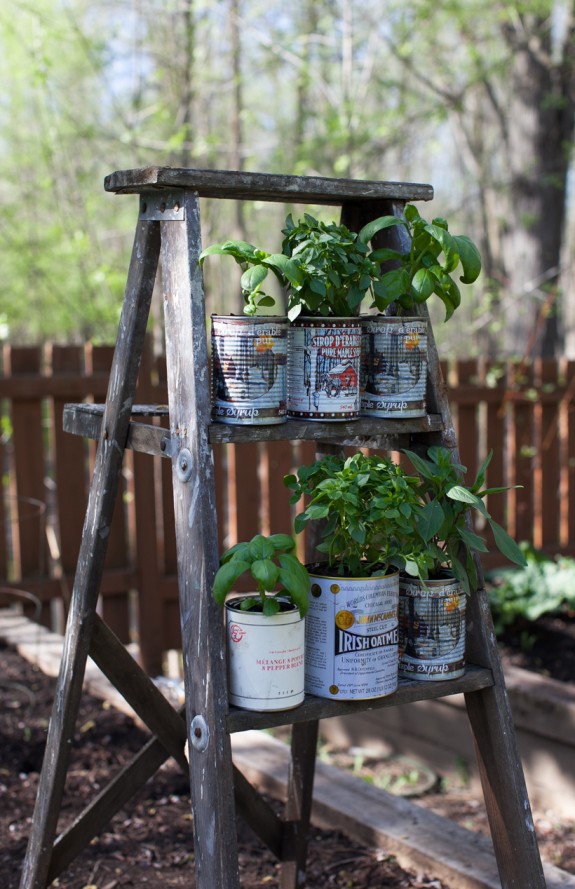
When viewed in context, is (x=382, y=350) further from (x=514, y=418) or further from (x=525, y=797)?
(x=514, y=418)

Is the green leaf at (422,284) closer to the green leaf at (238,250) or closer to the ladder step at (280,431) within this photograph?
the ladder step at (280,431)

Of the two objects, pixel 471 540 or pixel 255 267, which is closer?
pixel 255 267

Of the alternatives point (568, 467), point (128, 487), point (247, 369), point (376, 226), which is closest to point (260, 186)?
point (376, 226)

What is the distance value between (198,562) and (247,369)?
359mm

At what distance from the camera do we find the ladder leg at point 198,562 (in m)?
1.67

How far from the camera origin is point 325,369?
5.99 ft

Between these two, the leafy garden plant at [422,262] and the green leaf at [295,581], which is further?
the leafy garden plant at [422,262]

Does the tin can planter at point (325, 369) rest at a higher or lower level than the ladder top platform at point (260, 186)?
lower

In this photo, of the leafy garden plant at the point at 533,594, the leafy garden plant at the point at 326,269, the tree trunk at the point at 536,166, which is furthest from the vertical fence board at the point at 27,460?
the tree trunk at the point at 536,166

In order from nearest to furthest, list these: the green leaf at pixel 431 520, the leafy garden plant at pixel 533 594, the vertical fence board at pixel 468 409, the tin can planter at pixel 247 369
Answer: the tin can planter at pixel 247 369 → the green leaf at pixel 431 520 → the leafy garden plant at pixel 533 594 → the vertical fence board at pixel 468 409

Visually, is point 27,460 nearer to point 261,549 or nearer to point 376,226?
point 376,226

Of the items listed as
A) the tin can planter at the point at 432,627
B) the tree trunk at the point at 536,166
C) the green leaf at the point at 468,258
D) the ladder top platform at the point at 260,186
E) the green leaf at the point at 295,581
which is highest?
the tree trunk at the point at 536,166

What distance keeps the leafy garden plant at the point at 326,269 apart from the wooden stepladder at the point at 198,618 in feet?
0.28

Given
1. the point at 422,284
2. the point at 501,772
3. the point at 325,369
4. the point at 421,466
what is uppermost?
the point at 422,284
